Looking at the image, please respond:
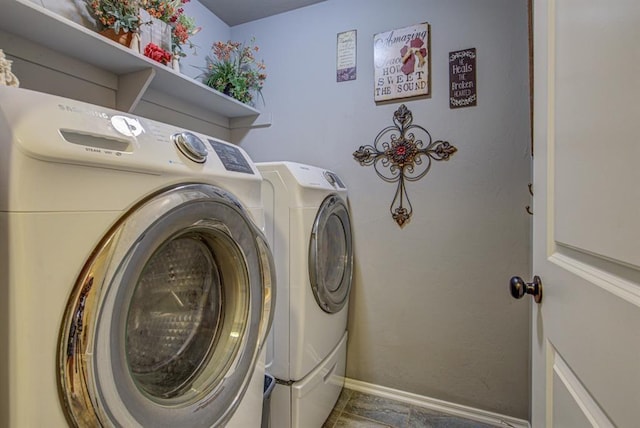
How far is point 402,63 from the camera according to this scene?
65.3 inches

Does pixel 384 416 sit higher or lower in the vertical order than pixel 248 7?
lower

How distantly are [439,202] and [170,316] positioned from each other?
1.37m

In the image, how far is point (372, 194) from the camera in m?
1.73

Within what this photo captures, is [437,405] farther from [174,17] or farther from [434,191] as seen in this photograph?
[174,17]

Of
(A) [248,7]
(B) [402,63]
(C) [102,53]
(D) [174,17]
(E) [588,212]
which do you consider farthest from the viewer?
(A) [248,7]

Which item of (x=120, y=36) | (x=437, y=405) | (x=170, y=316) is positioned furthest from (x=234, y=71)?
(x=437, y=405)

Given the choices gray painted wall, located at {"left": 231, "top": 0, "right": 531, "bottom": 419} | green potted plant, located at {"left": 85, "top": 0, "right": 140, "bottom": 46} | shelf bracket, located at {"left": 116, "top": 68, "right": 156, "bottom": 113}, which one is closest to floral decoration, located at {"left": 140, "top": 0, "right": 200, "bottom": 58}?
green potted plant, located at {"left": 85, "top": 0, "right": 140, "bottom": 46}

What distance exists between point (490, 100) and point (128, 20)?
5.58ft

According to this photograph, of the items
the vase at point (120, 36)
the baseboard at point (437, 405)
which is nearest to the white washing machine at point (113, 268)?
the vase at point (120, 36)

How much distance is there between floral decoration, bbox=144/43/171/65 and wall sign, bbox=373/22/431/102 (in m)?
1.10

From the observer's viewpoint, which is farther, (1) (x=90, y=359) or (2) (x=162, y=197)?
(2) (x=162, y=197)

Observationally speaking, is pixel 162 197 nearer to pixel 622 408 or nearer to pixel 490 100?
pixel 622 408

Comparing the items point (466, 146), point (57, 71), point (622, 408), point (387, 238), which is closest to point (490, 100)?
point (466, 146)

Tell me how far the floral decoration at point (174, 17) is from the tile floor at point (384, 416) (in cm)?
203
